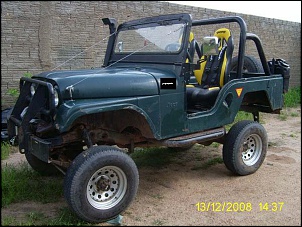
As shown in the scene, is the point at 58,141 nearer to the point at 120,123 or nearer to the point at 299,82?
the point at 120,123

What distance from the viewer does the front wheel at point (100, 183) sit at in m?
3.34

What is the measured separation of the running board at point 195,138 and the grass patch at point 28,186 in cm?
137

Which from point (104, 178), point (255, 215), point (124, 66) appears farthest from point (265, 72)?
point (104, 178)

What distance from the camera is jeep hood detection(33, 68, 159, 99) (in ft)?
11.6

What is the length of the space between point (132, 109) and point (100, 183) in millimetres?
784

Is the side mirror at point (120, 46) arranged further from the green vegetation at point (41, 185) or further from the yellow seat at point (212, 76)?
the green vegetation at point (41, 185)

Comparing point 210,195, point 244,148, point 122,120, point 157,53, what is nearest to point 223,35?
point 157,53

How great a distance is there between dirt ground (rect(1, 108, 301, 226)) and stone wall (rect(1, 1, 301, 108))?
2.17 m

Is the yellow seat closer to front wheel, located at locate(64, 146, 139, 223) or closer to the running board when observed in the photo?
the running board

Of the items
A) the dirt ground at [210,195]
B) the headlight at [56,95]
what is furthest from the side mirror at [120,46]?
the headlight at [56,95]

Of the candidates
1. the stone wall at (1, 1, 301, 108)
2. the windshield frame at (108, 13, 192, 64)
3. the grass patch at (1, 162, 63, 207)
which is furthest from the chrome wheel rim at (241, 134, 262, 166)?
the stone wall at (1, 1, 301, 108)

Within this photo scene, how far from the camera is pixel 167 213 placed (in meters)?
3.78

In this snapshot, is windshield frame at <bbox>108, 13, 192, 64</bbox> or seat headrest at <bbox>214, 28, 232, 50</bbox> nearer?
windshield frame at <bbox>108, 13, 192, 64</bbox>

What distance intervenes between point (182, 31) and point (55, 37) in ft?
12.5
